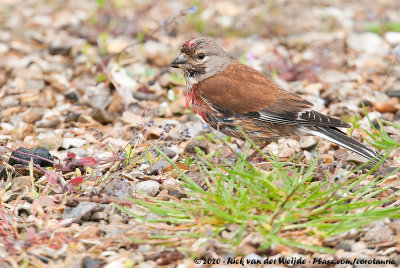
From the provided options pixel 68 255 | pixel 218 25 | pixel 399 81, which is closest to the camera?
pixel 68 255

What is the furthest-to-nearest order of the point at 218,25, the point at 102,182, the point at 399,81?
the point at 218,25 → the point at 399,81 → the point at 102,182

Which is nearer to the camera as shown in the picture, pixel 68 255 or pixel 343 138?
pixel 68 255

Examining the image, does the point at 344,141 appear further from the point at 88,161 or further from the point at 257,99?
the point at 88,161

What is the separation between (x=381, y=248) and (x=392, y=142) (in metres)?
1.30

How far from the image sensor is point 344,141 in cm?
459

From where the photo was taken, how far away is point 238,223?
354 cm

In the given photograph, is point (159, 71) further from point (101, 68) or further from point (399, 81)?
point (399, 81)

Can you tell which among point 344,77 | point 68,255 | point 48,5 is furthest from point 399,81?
point 48,5

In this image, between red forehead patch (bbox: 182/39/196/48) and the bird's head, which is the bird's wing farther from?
red forehead patch (bbox: 182/39/196/48)

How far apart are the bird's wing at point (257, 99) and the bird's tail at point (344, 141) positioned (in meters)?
0.10

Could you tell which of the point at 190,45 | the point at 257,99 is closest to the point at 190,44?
the point at 190,45

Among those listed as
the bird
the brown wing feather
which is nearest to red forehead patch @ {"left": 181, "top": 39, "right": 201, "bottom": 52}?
the bird

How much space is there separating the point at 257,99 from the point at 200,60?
2.46ft

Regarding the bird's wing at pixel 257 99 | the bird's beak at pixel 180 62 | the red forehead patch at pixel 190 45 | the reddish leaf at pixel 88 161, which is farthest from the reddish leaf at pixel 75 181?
the red forehead patch at pixel 190 45
